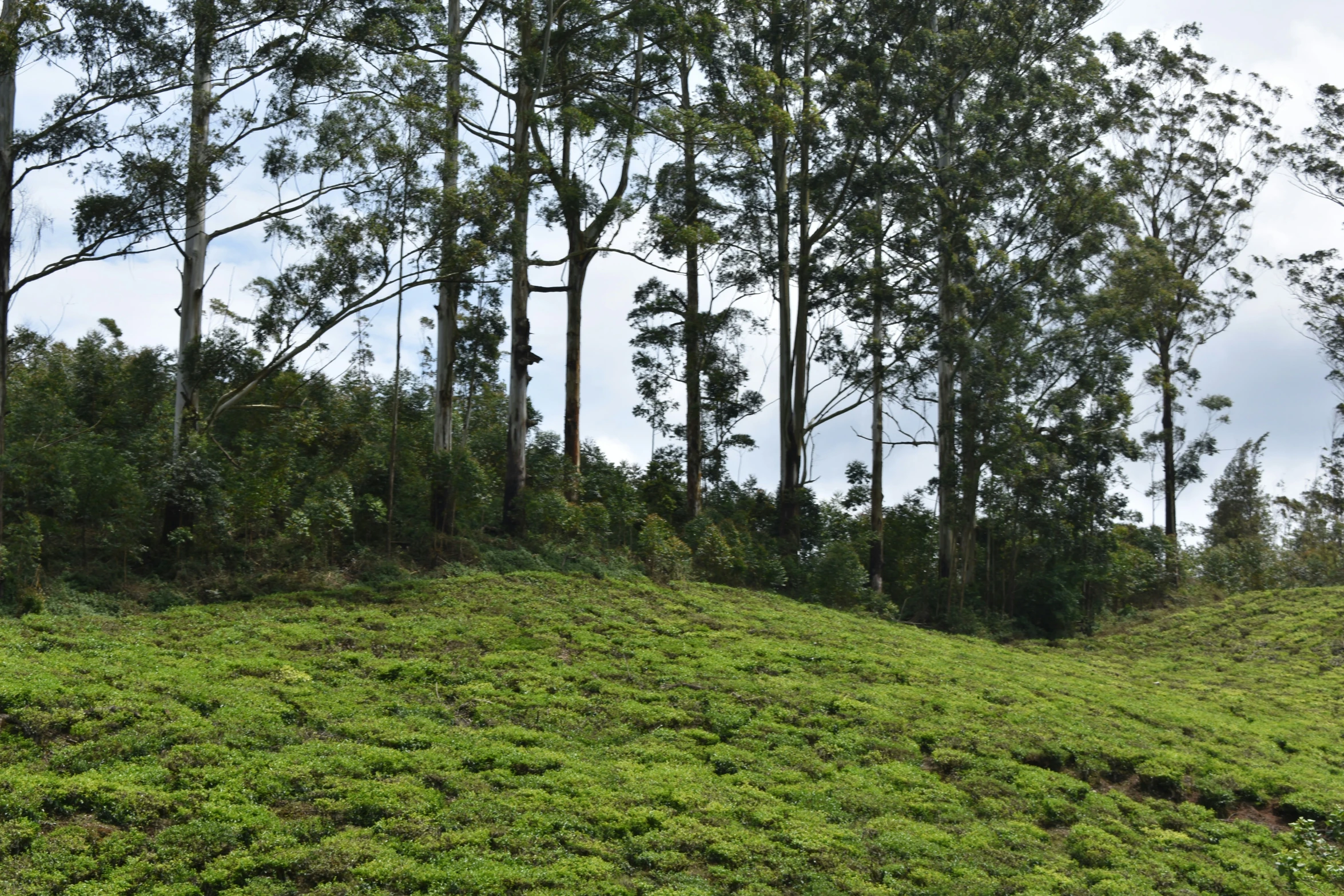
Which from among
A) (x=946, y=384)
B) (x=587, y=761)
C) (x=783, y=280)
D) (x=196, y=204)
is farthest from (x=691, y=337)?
(x=587, y=761)

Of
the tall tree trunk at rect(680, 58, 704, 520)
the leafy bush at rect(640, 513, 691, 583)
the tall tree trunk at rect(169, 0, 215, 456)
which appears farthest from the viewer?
the tall tree trunk at rect(680, 58, 704, 520)

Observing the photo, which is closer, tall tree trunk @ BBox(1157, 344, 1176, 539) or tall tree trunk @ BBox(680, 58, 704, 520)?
tall tree trunk @ BBox(680, 58, 704, 520)

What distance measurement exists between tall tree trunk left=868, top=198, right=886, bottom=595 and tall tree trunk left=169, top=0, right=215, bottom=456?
18.7 metres

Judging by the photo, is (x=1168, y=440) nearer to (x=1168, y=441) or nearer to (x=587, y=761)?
(x=1168, y=441)

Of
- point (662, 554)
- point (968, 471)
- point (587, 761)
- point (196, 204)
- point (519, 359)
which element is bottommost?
point (587, 761)

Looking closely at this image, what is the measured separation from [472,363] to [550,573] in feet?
28.4

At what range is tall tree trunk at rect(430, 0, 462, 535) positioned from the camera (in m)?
23.0

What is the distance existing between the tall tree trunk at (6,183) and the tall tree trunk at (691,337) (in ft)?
54.8

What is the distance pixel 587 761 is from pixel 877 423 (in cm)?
Answer: 2250

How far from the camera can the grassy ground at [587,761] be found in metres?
10.2

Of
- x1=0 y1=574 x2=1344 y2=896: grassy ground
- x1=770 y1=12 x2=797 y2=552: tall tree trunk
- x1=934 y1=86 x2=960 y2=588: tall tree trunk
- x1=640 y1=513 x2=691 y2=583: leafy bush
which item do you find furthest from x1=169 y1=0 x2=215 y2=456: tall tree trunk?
x1=934 y1=86 x2=960 y2=588: tall tree trunk

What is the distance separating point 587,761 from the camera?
42.9ft

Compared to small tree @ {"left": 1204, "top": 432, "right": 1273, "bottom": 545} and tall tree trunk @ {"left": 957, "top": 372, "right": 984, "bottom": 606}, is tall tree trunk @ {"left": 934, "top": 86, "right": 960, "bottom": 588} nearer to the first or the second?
tall tree trunk @ {"left": 957, "top": 372, "right": 984, "bottom": 606}

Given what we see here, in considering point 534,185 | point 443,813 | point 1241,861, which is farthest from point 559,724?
point 534,185
